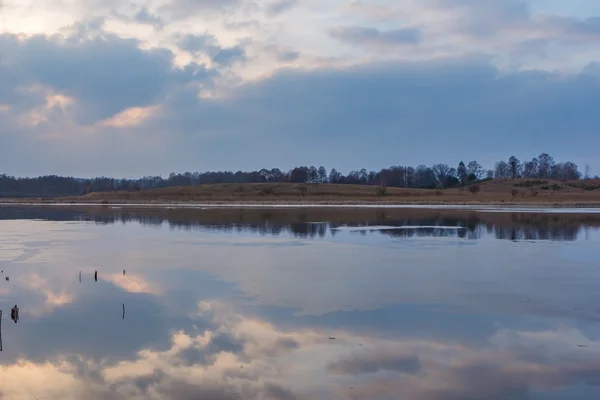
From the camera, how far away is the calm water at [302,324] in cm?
1053

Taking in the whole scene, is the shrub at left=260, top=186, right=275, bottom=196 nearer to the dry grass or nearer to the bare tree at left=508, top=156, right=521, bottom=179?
the dry grass

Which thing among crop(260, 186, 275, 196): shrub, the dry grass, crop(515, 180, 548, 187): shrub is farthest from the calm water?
crop(515, 180, 548, 187): shrub

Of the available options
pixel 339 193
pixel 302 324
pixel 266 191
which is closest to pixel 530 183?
pixel 339 193

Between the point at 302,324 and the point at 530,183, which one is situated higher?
the point at 530,183

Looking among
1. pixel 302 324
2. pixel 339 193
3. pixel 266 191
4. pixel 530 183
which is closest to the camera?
pixel 302 324

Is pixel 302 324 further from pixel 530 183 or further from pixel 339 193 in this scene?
pixel 530 183

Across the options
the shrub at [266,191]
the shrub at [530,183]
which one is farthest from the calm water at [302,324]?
the shrub at [530,183]

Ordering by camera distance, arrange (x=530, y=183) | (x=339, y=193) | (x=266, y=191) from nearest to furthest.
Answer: (x=339, y=193), (x=266, y=191), (x=530, y=183)

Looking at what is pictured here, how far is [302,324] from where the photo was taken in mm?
14406

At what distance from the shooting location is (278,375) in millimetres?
10961

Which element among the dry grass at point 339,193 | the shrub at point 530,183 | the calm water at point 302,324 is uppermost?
the shrub at point 530,183

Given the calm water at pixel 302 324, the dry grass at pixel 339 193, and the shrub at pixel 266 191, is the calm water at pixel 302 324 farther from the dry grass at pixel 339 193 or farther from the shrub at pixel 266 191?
the shrub at pixel 266 191

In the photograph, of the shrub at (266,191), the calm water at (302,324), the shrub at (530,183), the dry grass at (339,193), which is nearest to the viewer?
the calm water at (302,324)

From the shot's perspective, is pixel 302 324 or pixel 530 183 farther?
pixel 530 183
